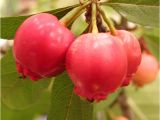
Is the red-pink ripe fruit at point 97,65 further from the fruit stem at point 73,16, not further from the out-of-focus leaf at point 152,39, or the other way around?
the out-of-focus leaf at point 152,39

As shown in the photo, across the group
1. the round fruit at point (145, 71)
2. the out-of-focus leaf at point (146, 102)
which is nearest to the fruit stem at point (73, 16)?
the round fruit at point (145, 71)

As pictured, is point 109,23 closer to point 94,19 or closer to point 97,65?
point 94,19

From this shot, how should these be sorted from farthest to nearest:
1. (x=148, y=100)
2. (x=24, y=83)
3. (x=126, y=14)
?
(x=148, y=100), (x=24, y=83), (x=126, y=14)

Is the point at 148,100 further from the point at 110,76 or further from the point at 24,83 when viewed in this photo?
the point at 110,76

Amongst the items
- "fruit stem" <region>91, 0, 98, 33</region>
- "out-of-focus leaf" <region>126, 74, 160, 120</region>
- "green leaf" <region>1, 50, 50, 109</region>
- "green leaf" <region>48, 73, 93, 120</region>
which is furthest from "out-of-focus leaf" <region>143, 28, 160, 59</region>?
"fruit stem" <region>91, 0, 98, 33</region>

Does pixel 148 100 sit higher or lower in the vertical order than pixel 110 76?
lower

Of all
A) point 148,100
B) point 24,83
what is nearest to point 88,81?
point 24,83

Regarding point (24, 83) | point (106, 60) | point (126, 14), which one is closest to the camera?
point (106, 60)
